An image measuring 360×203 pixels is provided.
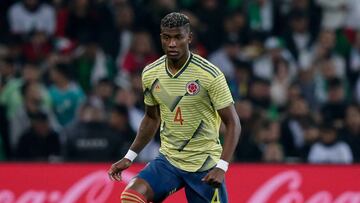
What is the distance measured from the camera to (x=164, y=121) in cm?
823

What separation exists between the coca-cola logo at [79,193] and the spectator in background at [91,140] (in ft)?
4.08

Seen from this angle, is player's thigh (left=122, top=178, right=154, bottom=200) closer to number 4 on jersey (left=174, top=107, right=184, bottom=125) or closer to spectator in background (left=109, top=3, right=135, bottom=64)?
number 4 on jersey (left=174, top=107, right=184, bottom=125)

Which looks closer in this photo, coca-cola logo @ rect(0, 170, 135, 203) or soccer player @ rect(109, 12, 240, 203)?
soccer player @ rect(109, 12, 240, 203)

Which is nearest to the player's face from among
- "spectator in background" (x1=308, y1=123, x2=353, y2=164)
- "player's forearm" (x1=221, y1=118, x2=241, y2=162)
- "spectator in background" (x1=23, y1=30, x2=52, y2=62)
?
"player's forearm" (x1=221, y1=118, x2=241, y2=162)

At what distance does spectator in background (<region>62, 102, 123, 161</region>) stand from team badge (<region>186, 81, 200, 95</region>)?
4608 mm

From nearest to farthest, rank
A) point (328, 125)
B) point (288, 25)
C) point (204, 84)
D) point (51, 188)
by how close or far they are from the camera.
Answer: point (204, 84) < point (51, 188) < point (328, 125) < point (288, 25)

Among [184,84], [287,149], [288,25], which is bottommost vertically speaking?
[287,149]

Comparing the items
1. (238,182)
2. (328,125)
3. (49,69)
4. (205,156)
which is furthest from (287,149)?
(205,156)

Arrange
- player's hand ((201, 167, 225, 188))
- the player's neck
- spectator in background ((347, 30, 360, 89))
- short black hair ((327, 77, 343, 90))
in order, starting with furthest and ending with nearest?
spectator in background ((347, 30, 360, 89)) < short black hair ((327, 77, 343, 90)) < the player's neck < player's hand ((201, 167, 225, 188))

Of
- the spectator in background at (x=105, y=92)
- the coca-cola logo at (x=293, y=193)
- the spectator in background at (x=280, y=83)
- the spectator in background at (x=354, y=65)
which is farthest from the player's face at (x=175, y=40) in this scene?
the spectator in background at (x=354, y=65)

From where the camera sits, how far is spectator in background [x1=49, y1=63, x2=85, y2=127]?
13.7 meters

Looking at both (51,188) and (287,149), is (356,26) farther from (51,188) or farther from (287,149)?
(51,188)

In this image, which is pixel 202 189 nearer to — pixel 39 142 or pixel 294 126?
pixel 39 142

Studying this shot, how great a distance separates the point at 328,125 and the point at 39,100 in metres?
3.34
